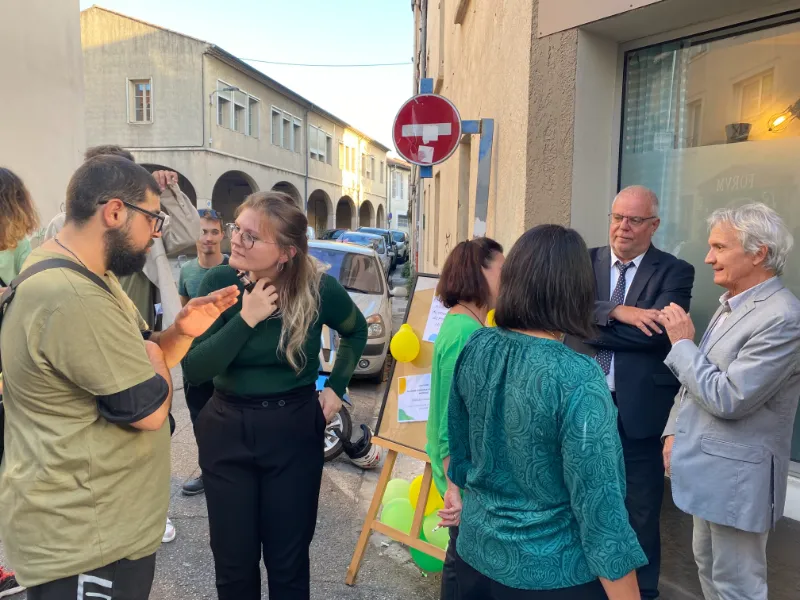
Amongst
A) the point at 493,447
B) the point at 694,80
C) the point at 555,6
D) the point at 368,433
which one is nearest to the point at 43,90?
the point at 368,433

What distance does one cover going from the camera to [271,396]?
2.12 m

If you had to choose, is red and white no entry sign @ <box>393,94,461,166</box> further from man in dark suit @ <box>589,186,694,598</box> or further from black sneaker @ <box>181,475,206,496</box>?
black sneaker @ <box>181,475,206,496</box>

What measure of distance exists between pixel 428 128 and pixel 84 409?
12.4 feet

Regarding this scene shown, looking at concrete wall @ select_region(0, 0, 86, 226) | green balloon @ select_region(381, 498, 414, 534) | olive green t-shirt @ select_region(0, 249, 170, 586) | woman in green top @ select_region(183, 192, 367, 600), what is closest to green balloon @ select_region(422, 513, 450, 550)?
green balloon @ select_region(381, 498, 414, 534)

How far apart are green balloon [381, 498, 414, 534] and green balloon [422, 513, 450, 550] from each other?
142 mm

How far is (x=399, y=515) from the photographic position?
10.4 feet

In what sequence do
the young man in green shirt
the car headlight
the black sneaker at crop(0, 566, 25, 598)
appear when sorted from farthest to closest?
the car headlight → the young man in green shirt → the black sneaker at crop(0, 566, 25, 598)

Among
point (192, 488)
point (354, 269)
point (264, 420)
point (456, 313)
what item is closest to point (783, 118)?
point (456, 313)

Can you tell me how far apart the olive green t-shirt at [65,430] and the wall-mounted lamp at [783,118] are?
10.1 feet


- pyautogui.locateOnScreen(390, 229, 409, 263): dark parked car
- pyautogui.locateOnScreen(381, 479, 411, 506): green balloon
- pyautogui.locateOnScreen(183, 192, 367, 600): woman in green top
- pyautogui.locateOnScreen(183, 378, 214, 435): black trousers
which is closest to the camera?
pyautogui.locateOnScreen(183, 192, 367, 600): woman in green top

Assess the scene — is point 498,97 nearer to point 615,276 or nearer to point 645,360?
point 615,276

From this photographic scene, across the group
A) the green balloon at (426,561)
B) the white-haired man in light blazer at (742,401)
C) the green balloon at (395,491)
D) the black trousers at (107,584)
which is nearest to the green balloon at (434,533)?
the green balloon at (426,561)

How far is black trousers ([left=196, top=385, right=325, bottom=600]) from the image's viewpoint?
210cm

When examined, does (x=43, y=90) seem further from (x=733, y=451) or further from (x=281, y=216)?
(x=733, y=451)
